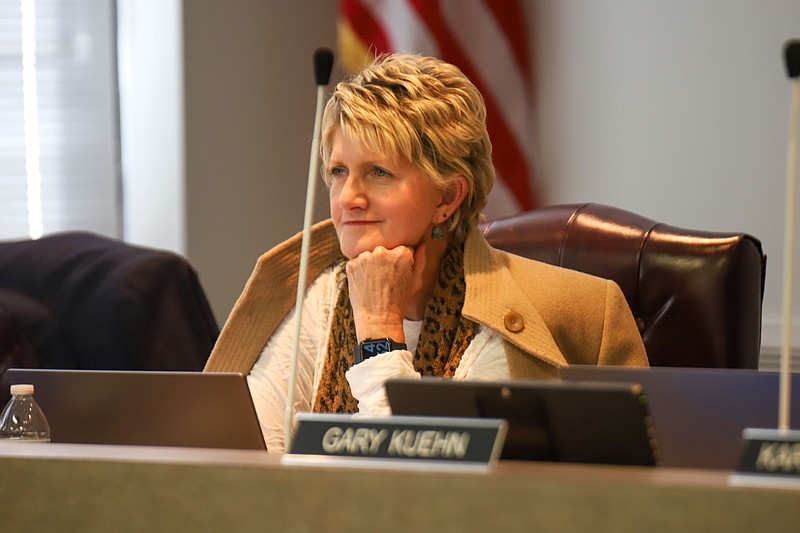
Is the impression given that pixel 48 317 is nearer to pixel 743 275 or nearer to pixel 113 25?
pixel 113 25

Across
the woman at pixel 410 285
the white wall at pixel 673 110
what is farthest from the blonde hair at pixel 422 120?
the white wall at pixel 673 110

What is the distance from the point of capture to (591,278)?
75.6 inches

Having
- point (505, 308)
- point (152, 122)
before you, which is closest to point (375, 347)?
point (505, 308)

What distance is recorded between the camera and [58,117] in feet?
11.2

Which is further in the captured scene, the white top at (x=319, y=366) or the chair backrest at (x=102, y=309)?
the chair backrest at (x=102, y=309)

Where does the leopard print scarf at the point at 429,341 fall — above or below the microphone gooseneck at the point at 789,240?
below

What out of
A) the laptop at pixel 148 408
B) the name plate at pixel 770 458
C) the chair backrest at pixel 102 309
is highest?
the name plate at pixel 770 458

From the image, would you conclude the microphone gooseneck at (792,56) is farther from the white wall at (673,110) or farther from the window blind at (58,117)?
the window blind at (58,117)

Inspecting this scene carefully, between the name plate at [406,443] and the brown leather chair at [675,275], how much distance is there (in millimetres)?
1061

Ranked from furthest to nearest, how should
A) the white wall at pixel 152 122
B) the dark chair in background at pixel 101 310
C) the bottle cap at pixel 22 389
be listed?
the white wall at pixel 152 122 < the dark chair in background at pixel 101 310 < the bottle cap at pixel 22 389

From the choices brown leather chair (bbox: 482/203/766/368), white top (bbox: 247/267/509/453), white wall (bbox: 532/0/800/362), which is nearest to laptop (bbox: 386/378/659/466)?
white top (bbox: 247/267/509/453)

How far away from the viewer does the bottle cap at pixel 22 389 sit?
4.53 ft

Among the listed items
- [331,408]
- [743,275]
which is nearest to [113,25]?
[331,408]

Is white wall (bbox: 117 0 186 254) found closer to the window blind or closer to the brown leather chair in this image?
the window blind
